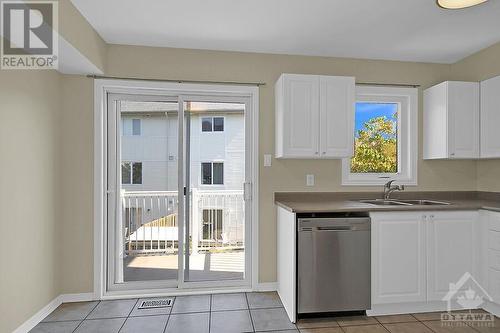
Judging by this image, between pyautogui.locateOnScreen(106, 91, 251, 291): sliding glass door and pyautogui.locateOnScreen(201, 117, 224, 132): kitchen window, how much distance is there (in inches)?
0.4

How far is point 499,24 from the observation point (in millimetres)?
2504

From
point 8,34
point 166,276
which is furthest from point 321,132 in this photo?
point 8,34

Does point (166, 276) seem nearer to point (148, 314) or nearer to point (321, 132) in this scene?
point (148, 314)

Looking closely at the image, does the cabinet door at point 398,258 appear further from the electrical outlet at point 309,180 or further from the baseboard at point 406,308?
the electrical outlet at point 309,180

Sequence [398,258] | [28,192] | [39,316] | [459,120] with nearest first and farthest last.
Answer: [28,192], [39,316], [398,258], [459,120]

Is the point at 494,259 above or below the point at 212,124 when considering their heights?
below

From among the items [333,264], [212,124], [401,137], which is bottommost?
[333,264]

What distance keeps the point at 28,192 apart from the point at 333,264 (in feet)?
8.40

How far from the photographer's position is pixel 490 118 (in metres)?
2.87

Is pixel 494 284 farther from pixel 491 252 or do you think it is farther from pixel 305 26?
pixel 305 26

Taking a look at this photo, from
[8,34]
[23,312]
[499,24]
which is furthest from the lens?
[499,24]

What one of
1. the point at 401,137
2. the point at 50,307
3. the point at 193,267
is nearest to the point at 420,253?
the point at 401,137

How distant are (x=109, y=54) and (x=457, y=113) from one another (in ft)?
11.7

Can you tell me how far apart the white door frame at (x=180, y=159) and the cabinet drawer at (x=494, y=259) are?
83.0 inches
